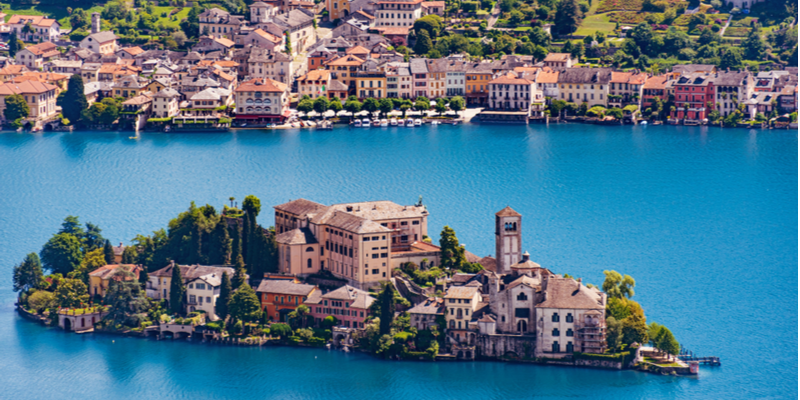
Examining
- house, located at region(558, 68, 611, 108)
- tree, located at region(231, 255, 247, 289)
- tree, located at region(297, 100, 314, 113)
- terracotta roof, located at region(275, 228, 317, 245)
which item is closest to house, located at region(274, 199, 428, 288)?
terracotta roof, located at region(275, 228, 317, 245)

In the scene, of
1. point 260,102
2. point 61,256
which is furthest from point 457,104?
point 61,256

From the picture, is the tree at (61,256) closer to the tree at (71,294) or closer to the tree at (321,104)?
the tree at (71,294)

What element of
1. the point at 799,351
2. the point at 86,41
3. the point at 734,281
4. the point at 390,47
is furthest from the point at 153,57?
the point at 799,351

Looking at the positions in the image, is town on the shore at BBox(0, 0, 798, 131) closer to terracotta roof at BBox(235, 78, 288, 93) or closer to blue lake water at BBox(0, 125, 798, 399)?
terracotta roof at BBox(235, 78, 288, 93)

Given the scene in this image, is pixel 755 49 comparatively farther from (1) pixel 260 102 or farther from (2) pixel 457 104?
(1) pixel 260 102

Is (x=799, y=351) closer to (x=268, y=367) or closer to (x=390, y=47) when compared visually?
(x=268, y=367)

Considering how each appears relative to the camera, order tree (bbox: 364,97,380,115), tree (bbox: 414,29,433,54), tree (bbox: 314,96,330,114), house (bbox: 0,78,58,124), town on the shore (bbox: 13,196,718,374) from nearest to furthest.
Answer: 1. town on the shore (bbox: 13,196,718,374)
2. tree (bbox: 314,96,330,114)
3. tree (bbox: 364,97,380,115)
4. house (bbox: 0,78,58,124)
5. tree (bbox: 414,29,433,54)
